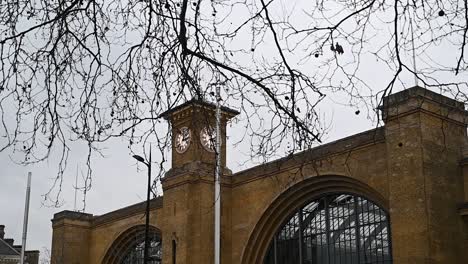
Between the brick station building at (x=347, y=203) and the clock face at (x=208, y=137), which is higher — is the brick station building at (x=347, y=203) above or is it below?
above

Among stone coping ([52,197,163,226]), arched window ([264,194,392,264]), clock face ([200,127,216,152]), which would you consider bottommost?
clock face ([200,127,216,152])

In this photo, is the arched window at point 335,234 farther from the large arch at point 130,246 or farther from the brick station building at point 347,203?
the large arch at point 130,246

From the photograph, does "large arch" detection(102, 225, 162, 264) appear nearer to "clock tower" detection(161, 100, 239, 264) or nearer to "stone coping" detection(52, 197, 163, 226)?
"stone coping" detection(52, 197, 163, 226)

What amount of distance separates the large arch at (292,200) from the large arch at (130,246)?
7.54m

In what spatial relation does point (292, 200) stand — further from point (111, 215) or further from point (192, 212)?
point (111, 215)

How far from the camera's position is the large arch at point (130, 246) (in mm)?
34125

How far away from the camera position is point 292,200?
2623cm

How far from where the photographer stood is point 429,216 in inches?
794

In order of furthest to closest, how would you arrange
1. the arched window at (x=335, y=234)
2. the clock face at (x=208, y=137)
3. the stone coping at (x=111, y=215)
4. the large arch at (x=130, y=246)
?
the large arch at (x=130, y=246), the stone coping at (x=111, y=215), the arched window at (x=335, y=234), the clock face at (x=208, y=137)

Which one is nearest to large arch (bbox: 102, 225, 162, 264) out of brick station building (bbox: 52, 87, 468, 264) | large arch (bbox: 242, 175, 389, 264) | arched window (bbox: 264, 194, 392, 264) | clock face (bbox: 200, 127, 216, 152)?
brick station building (bbox: 52, 87, 468, 264)

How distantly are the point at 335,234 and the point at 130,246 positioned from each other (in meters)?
14.7

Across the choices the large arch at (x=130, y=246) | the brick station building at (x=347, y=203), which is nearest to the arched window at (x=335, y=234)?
the brick station building at (x=347, y=203)

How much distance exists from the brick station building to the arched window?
3 cm

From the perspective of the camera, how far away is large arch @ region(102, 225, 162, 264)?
34.1 meters
